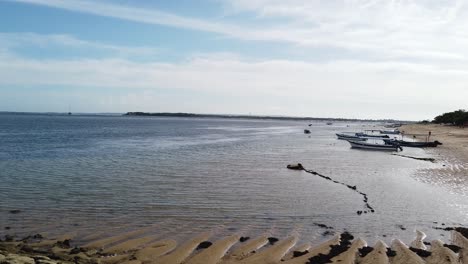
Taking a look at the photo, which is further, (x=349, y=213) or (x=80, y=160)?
(x=80, y=160)

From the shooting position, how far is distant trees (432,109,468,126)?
11372 cm

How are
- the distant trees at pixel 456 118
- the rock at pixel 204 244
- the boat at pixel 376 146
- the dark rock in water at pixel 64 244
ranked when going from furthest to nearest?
the distant trees at pixel 456 118, the boat at pixel 376 146, the rock at pixel 204 244, the dark rock in water at pixel 64 244

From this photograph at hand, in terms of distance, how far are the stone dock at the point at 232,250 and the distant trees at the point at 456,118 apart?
377 ft

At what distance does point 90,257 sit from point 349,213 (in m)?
11.9

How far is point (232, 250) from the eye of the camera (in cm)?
1289

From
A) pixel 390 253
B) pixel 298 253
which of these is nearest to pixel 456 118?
pixel 390 253

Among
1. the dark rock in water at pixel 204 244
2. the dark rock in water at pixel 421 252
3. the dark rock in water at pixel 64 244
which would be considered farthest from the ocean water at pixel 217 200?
the dark rock in water at pixel 421 252

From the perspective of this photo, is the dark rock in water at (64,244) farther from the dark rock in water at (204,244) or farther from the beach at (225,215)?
the dark rock in water at (204,244)

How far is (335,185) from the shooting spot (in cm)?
2616

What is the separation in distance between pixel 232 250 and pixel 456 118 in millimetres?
129592

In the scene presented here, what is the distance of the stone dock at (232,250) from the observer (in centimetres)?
1173

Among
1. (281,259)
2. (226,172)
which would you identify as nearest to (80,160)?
(226,172)

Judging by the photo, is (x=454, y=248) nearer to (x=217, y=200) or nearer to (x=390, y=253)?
(x=390, y=253)

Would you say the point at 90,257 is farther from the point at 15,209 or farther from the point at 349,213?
the point at 349,213
